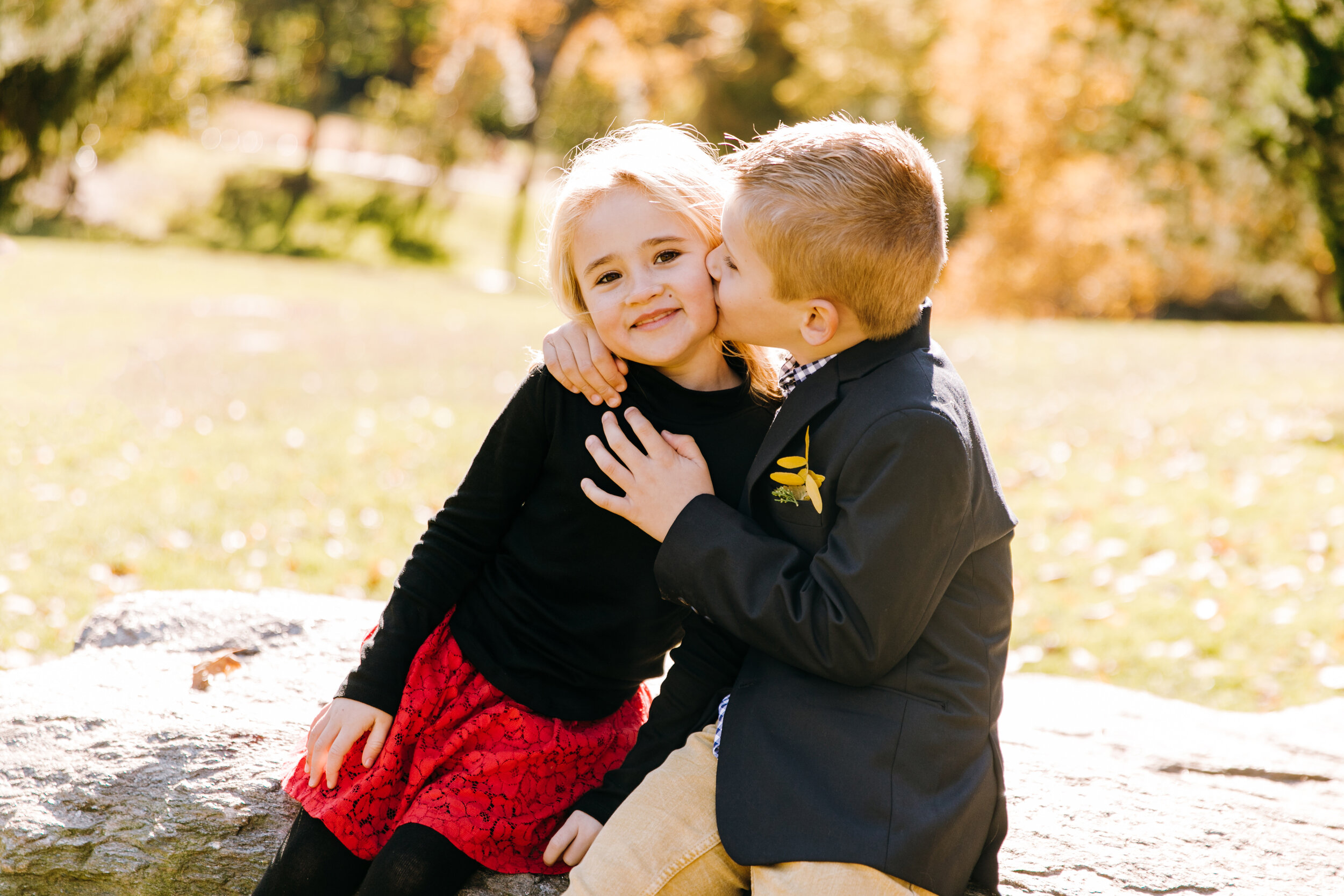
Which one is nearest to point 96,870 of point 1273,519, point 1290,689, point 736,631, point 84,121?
point 736,631

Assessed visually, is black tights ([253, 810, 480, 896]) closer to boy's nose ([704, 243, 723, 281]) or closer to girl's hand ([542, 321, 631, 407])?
girl's hand ([542, 321, 631, 407])

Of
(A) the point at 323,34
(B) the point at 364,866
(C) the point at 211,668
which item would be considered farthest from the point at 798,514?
(A) the point at 323,34

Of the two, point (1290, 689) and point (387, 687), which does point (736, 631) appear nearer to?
point (387, 687)

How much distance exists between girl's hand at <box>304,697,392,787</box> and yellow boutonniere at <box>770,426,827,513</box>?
3.08 ft

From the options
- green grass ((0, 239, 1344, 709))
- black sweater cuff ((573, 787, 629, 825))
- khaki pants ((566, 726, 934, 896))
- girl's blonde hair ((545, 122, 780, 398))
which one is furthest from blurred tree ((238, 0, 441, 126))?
khaki pants ((566, 726, 934, 896))

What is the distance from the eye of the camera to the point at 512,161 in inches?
1471

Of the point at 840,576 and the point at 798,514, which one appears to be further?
the point at 798,514

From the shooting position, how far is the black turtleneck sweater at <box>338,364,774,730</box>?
2.22m

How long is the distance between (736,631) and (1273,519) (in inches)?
212

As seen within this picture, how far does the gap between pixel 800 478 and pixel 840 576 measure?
0.77ft

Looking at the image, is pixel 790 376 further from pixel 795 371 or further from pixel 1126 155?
pixel 1126 155

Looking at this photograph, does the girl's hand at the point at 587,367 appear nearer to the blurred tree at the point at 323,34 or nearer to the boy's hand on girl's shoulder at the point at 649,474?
the boy's hand on girl's shoulder at the point at 649,474

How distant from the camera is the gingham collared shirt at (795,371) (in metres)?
1.98

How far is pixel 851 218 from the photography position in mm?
1823
